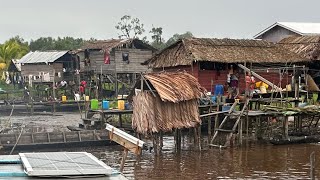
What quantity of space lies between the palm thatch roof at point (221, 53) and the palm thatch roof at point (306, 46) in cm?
76

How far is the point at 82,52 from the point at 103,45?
242 centimetres

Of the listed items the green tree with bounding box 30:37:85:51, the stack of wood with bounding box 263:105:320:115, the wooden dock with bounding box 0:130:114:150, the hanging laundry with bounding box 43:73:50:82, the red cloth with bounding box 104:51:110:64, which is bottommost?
the wooden dock with bounding box 0:130:114:150

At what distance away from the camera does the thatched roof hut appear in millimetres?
17188

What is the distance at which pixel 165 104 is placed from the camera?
1748 cm

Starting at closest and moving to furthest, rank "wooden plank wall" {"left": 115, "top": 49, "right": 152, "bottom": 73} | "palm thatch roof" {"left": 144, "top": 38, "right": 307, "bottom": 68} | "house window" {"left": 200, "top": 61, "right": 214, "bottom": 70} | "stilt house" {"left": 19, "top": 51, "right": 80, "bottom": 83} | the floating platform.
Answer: the floating platform < "palm thatch roof" {"left": 144, "top": 38, "right": 307, "bottom": 68} < "house window" {"left": 200, "top": 61, "right": 214, "bottom": 70} < "wooden plank wall" {"left": 115, "top": 49, "right": 152, "bottom": 73} < "stilt house" {"left": 19, "top": 51, "right": 80, "bottom": 83}

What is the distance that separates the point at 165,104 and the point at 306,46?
15495 mm

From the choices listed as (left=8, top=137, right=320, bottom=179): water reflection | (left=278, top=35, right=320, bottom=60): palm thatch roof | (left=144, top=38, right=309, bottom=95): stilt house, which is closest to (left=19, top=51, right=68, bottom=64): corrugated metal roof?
(left=144, top=38, right=309, bottom=95): stilt house

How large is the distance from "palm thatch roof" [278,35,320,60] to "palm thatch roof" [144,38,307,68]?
0.76 meters

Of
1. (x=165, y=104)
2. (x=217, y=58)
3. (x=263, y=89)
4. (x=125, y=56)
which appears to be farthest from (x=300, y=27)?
(x=165, y=104)

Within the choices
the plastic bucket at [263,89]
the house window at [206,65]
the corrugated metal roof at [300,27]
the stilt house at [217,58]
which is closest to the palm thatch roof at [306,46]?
the stilt house at [217,58]

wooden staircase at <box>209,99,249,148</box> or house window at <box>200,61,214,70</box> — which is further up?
house window at <box>200,61,214,70</box>

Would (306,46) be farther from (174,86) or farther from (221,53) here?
(174,86)

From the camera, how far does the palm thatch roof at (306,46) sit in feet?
96.7

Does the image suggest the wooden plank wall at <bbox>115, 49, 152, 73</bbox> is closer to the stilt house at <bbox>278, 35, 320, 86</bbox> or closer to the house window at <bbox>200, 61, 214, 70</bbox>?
the stilt house at <bbox>278, 35, 320, 86</bbox>
